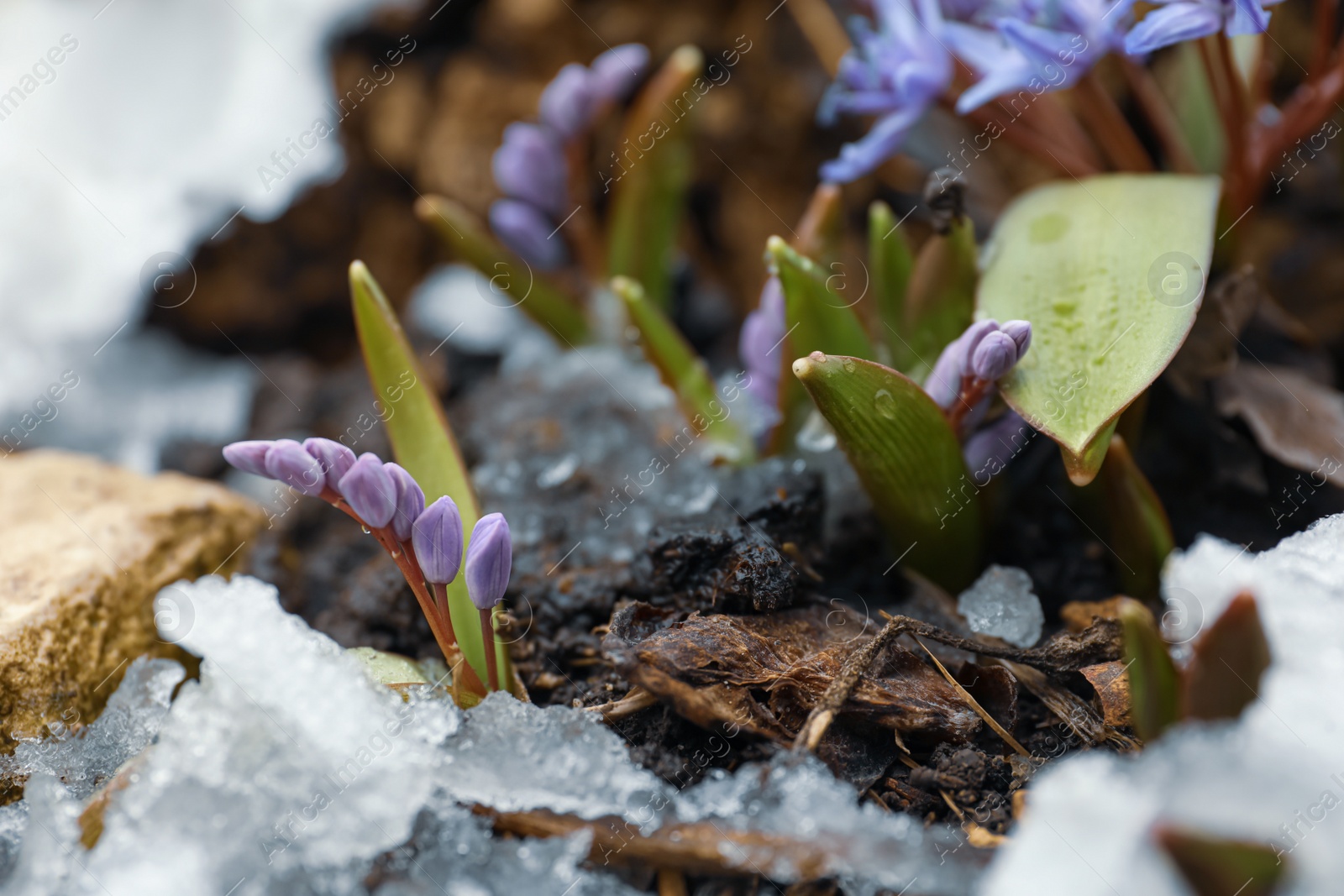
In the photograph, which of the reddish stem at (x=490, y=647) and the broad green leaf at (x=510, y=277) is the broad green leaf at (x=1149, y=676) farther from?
the broad green leaf at (x=510, y=277)

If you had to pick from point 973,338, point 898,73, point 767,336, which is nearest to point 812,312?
point 767,336

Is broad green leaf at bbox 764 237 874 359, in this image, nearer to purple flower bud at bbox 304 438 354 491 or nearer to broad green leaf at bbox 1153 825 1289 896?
purple flower bud at bbox 304 438 354 491

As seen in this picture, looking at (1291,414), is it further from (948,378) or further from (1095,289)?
(948,378)

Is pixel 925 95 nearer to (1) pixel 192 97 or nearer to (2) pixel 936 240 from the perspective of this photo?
(2) pixel 936 240

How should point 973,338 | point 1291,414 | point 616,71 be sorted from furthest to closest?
point 616,71, point 1291,414, point 973,338

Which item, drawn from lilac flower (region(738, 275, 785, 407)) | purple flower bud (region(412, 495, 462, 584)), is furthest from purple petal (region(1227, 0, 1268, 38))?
purple flower bud (region(412, 495, 462, 584))
